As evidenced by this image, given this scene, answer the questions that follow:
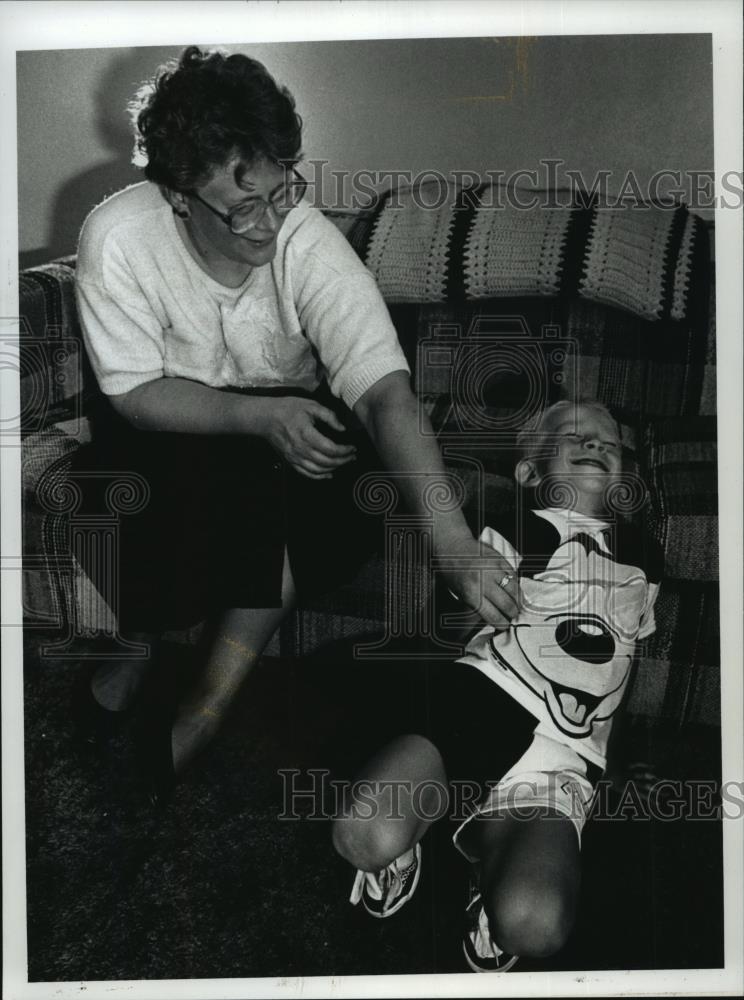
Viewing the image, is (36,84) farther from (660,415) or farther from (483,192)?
(660,415)

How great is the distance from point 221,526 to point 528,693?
26.0 inches

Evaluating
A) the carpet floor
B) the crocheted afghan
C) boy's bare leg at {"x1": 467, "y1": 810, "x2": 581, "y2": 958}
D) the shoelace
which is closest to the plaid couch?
the crocheted afghan

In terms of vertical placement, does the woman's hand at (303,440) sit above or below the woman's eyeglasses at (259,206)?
below

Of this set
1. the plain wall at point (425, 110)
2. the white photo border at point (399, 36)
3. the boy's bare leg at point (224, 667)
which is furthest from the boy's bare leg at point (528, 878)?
the plain wall at point (425, 110)

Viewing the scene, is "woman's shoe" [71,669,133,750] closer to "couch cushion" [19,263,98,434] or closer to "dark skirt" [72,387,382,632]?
"dark skirt" [72,387,382,632]

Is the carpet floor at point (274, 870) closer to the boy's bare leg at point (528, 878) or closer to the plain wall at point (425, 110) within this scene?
the boy's bare leg at point (528, 878)

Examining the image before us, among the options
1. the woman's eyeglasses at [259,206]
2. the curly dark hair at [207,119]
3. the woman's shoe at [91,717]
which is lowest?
the woman's shoe at [91,717]

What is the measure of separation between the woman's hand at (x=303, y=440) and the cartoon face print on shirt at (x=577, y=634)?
426 millimetres

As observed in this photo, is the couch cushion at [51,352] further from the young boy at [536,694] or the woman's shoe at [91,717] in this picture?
the young boy at [536,694]

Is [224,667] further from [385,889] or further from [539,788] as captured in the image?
[539,788]

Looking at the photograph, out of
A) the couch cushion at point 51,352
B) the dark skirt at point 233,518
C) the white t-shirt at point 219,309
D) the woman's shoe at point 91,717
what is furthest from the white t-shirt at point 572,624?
the couch cushion at point 51,352

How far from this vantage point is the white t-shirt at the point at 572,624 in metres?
1.77

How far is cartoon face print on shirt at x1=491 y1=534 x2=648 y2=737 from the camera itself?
1774mm

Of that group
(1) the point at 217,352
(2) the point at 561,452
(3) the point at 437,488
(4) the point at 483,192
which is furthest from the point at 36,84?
(2) the point at 561,452
